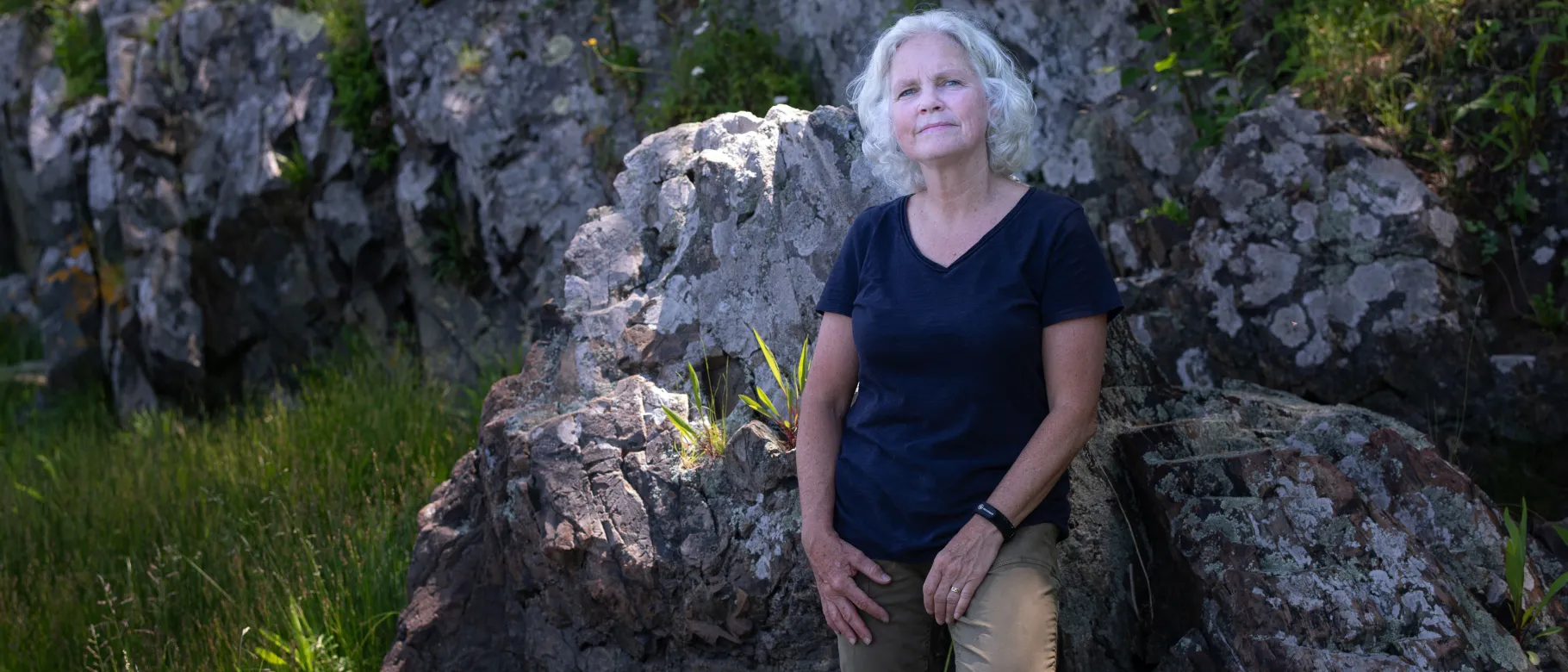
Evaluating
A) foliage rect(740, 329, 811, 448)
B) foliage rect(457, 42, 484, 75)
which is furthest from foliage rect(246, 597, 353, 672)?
foliage rect(457, 42, 484, 75)

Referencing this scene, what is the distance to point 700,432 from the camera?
12.0 ft

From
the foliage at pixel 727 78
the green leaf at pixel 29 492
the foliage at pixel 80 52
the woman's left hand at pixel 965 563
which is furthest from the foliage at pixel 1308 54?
the foliage at pixel 80 52

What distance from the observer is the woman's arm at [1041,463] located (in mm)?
2621

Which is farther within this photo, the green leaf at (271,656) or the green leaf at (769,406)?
the green leaf at (271,656)

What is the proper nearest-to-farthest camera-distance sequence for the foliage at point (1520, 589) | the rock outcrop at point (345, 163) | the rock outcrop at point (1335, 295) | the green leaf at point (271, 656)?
the foliage at point (1520, 589)
the green leaf at point (271, 656)
the rock outcrop at point (1335, 295)
the rock outcrop at point (345, 163)

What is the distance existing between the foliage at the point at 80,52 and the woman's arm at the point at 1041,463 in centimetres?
998

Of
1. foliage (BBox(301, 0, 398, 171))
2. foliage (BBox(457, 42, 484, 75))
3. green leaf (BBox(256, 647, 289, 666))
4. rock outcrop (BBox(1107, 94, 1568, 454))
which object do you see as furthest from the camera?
foliage (BBox(301, 0, 398, 171))

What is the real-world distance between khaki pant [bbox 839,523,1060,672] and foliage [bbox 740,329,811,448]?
79 centimetres

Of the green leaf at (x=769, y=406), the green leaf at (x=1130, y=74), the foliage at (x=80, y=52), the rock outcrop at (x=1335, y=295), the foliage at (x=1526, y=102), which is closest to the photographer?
the green leaf at (x=769, y=406)

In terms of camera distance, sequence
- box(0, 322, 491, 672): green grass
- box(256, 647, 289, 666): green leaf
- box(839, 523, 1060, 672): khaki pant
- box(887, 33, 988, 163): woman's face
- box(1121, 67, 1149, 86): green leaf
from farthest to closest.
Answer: box(1121, 67, 1149, 86): green leaf < box(0, 322, 491, 672): green grass < box(256, 647, 289, 666): green leaf < box(887, 33, 988, 163): woman's face < box(839, 523, 1060, 672): khaki pant

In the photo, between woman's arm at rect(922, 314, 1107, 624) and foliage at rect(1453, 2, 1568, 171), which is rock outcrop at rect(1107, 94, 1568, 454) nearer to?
foliage at rect(1453, 2, 1568, 171)

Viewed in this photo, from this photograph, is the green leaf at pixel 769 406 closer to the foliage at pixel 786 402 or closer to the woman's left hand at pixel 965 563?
the foliage at pixel 786 402

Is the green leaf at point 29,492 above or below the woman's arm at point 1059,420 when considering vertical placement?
below

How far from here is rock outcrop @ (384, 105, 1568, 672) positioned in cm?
304
